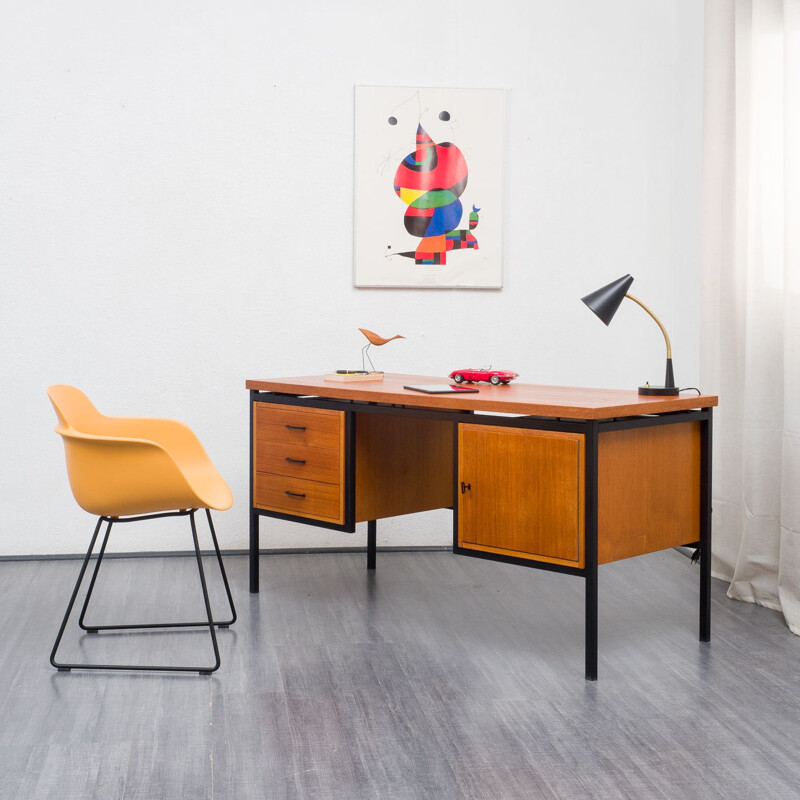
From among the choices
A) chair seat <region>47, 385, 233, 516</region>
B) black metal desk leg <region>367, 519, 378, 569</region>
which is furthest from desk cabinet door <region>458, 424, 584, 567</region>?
black metal desk leg <region>367, 519, 378, 569</region>

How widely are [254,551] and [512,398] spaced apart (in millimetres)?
1176

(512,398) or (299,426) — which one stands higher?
(512,398)

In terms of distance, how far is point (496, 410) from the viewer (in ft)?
8.51

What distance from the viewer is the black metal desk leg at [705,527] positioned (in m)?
2.79

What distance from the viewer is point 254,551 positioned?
10.8 feet

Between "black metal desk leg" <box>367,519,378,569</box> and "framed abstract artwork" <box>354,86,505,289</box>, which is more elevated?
"framed abstract artwork" <box>354,86,505,289</box>

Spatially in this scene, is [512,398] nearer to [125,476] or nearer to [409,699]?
[409,699]

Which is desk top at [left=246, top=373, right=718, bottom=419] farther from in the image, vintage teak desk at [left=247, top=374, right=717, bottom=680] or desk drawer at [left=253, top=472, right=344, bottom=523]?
desk drawer at [left=253, top=472, right=344, bottom=523]

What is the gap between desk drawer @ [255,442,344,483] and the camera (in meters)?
3.06

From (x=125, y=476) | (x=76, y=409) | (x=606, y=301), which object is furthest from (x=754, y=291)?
(x=76, y=409)

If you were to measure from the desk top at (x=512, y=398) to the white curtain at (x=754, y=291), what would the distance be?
19.9 inches

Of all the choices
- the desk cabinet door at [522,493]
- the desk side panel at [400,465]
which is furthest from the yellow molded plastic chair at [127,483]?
the desk cabinet door at [522,493]

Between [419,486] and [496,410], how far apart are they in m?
0.82

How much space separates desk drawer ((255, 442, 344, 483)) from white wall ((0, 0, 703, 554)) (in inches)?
28.6
